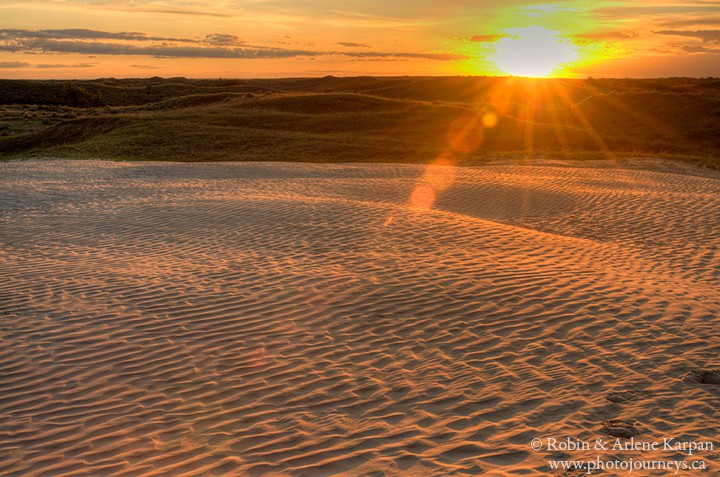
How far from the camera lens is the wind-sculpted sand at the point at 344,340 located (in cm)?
612

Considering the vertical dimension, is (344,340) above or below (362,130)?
below

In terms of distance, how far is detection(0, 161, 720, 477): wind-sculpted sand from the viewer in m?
6.12

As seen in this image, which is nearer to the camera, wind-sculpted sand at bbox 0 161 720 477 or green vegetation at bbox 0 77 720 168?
wind-sculpted sand at bbox 0 161 720 477

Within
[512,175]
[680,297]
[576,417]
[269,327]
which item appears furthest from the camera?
[512,175]

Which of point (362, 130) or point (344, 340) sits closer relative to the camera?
point (344, 340)

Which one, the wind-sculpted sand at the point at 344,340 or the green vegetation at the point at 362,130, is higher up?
the green vegetation at the point at 362,130

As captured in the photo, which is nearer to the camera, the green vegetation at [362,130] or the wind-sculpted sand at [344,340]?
the wind-sculpted sand at [344,340]

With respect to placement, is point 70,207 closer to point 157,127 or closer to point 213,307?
point 213,307

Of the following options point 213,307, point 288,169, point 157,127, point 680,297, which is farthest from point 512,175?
point 157,127

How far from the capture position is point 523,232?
1581 cm

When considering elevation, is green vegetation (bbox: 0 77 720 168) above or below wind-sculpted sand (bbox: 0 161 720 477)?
above

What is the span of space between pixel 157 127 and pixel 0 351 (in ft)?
124

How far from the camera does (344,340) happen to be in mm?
8750

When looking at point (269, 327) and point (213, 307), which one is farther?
point (213, 307)
